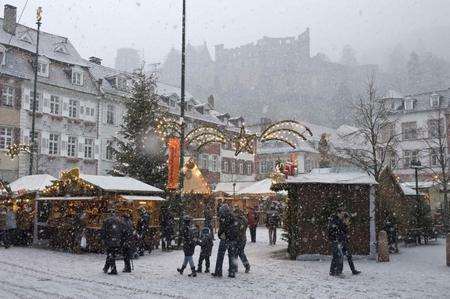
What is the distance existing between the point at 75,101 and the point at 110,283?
29278 mm

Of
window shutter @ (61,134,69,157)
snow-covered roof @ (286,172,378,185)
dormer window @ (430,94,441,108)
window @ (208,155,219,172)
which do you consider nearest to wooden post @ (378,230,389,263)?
snow-covered roof @ (286,172,378,185)

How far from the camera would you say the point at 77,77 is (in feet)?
128

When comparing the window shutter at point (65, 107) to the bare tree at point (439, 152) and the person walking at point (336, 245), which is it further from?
the person walking at point (336, 245)

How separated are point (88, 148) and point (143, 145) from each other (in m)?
13.0

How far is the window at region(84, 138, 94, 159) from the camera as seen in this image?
128 feet

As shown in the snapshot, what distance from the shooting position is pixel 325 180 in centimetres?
1631

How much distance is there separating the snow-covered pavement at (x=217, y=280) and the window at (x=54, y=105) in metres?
21.7

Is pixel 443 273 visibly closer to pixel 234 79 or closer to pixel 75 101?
pixel 75 101

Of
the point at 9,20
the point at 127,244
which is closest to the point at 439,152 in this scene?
the point at 127,244

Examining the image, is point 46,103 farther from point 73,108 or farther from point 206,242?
point 206,242

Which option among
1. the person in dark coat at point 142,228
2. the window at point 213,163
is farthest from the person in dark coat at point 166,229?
the window at point 213,163

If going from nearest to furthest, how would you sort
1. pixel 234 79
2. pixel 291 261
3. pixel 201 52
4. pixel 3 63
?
pixel 291 261 < pixel 3 63 < pixel 234 79 < pixel 201 52

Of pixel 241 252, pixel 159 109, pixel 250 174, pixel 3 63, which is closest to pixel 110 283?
pixel 241 252

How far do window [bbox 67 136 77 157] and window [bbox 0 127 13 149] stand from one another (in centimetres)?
478
